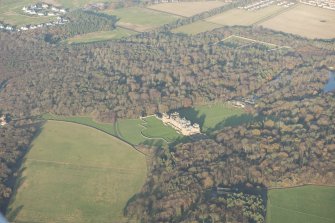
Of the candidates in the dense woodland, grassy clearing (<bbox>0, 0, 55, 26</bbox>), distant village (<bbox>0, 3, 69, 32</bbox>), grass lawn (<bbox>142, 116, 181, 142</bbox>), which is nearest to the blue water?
the dense woodland

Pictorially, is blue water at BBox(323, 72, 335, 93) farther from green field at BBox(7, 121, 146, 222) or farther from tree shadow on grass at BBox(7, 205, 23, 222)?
tree shadow on grass at BBox(7, 205, 23, 222)

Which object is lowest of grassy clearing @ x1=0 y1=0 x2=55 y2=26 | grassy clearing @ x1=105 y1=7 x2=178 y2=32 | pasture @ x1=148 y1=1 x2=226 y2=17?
grassy clearing @ x1=0 y1=0 x2=55 y2=26

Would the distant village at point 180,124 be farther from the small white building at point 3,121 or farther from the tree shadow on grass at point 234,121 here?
the small white building at point 3,121

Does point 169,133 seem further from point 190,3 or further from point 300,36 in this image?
point 190,3

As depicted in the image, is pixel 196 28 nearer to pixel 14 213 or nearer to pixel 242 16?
pixel 242 16

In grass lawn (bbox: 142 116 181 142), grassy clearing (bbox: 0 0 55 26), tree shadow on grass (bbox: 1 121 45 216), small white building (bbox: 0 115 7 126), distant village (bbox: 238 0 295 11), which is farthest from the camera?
distant village (bbox: 238 0 295 11)

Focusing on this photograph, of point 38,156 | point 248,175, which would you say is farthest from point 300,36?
point 38,156
